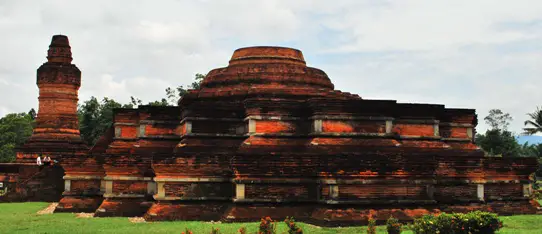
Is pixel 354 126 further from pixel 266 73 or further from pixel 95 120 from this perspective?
pixel 95 120

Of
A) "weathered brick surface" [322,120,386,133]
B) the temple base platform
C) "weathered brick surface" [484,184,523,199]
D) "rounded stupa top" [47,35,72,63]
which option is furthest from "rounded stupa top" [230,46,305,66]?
"rounded stupa top" [47,35,72,63]

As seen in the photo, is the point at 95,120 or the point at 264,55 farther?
the point at 95,120

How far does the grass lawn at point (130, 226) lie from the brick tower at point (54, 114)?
11622 millimetres

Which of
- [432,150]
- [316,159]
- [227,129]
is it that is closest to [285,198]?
[316,159]

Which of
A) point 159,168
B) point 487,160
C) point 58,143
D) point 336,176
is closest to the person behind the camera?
point 336,176

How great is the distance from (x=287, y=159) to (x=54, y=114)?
1716 cm

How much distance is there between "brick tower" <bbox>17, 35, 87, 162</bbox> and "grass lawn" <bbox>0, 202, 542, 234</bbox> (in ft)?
38.1

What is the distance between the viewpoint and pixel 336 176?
14047 millimetres

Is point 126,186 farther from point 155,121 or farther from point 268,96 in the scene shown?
point 268,96

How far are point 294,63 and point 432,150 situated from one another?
5104 mm

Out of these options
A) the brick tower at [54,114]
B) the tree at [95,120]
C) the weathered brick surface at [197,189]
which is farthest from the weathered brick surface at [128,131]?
the tree at [95,120]

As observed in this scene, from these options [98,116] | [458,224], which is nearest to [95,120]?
[98,116]

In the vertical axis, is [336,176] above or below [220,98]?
below

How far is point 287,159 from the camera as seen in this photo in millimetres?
14344
